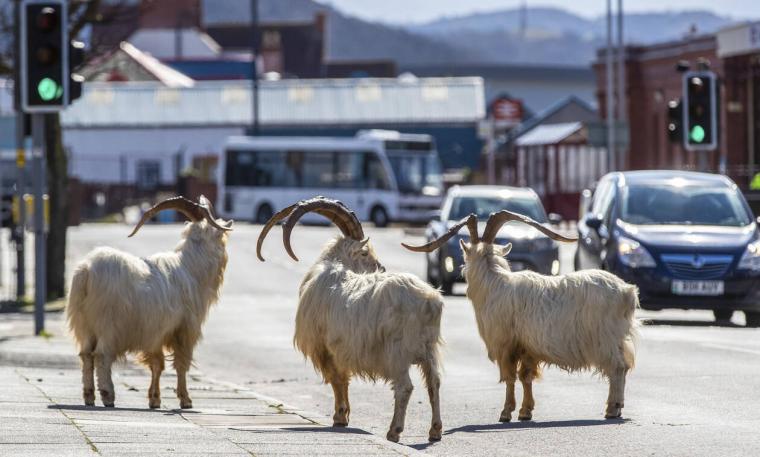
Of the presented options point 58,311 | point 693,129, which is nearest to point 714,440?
point 58,311

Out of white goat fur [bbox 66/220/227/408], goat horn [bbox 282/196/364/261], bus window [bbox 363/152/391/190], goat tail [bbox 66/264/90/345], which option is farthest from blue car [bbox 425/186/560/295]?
bus window [bbox 363/152/391/190]

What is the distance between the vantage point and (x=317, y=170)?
6012 cm

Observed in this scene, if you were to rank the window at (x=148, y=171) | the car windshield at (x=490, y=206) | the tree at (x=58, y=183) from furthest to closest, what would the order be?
1. the window at (x=148, y=171)
2. the car windshield at (x=490, y=206)
3. the tree at (x=58, y=183)

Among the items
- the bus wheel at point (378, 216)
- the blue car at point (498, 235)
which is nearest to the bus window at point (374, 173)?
the bus wheel at point (378, 216)

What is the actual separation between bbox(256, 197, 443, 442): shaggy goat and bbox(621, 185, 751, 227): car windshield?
9731 mm

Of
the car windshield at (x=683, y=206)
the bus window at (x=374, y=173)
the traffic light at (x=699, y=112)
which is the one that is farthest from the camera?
the bus window at (x=374, y=173)

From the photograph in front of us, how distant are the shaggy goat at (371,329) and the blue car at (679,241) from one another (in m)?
8.76

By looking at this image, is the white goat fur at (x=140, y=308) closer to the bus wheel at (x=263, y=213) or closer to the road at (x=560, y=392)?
the road at (x=560, y=392)

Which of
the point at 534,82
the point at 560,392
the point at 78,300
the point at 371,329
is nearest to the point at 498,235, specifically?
the point at 560,392

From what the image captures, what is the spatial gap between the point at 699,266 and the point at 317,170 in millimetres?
41025

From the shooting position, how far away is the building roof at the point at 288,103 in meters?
83.1

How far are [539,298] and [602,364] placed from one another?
653 mm

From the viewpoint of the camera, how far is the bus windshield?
190ft

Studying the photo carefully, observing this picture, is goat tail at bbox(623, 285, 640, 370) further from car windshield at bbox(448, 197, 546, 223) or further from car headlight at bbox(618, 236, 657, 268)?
car windshield at bbox(448, 197, 546, 223)
